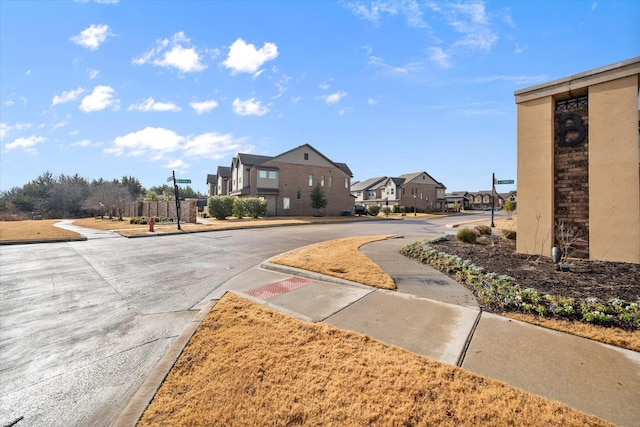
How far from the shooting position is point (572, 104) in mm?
7215

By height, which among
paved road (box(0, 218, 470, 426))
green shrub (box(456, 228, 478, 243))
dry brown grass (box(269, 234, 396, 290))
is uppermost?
green shrub (box(456, 228, 478, 243))

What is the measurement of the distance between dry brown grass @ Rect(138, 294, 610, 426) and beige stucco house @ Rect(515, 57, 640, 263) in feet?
20.8

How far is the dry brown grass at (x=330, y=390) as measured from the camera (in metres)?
2.30

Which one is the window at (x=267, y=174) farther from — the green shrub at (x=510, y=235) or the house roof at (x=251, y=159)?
the green shrub at (x=510, y=235)

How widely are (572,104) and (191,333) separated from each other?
10065mm

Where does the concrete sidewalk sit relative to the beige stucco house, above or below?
below

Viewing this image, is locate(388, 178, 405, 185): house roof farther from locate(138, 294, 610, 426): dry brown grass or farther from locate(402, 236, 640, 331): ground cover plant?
locate(138, 294, 610, 426): dry brown grass

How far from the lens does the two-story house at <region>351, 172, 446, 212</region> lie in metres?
56.8

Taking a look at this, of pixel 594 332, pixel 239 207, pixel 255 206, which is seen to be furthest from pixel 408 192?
pixel 594 332

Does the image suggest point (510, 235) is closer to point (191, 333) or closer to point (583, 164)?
point (583, 164)

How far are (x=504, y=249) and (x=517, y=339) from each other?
6346 millimetres

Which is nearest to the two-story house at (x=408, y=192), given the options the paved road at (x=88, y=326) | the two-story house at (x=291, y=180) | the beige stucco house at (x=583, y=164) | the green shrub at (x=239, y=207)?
the two-story house at (x=291, y=180)

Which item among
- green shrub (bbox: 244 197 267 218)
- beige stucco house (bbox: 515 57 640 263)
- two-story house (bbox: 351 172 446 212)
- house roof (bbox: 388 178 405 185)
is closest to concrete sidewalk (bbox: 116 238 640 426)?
beige stucco house (bbox: 515 57 640 263)

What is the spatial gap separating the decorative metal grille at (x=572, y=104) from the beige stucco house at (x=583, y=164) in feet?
0.06
